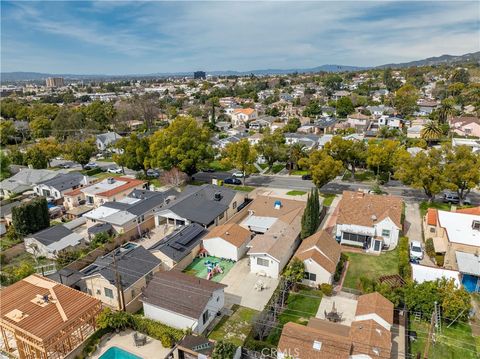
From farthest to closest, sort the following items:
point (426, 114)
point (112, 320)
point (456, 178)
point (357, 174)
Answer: point (426, 114)
point (357, 174)
point (456, 178)
point (112, 320)

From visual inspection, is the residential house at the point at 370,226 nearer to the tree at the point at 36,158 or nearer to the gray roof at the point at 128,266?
the gray roof at the point at 128,266

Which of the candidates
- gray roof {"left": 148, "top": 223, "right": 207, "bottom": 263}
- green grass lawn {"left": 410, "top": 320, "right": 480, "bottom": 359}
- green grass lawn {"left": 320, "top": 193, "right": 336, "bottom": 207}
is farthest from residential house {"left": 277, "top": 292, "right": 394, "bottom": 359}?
green grass lawn {"left": 320, "top": 193, "right": 336, "bottom": 207}

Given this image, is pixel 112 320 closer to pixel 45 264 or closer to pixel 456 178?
pixel 45 264

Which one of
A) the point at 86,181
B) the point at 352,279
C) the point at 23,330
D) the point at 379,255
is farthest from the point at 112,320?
the point at 86,181

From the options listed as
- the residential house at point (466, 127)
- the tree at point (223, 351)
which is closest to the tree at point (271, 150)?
the tree at point (223, 351)

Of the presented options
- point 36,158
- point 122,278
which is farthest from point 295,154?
point 36,158

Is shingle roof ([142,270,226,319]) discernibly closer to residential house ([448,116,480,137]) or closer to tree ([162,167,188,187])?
tree ([162,167,188,187])
